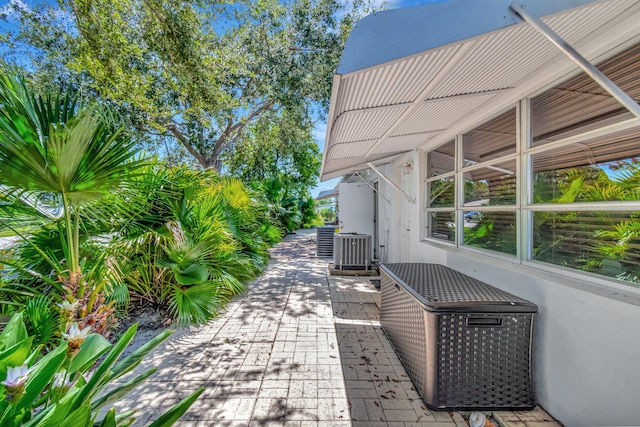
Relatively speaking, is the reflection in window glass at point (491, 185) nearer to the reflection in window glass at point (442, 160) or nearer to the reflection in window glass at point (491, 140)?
the reflection in window glass at point (491, 140)

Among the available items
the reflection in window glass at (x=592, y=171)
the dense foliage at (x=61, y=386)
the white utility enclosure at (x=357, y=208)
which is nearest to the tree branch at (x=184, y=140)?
the white utility enclosure at (x=357, y=208)

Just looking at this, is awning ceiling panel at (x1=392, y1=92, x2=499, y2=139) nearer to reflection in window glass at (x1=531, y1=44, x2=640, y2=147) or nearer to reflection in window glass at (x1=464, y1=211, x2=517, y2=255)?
reflection in window glass at (x1=531, y1=44, x2=640, y2=147)

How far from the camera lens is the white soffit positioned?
1.48 metres

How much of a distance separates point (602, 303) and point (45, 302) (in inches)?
180

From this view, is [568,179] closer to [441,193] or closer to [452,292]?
[452,292]

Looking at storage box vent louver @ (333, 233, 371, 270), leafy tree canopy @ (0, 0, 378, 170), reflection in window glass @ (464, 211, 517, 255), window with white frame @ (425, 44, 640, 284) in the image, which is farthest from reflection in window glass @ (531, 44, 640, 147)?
leafy tree canopy @ (0, 0, 378, 170)

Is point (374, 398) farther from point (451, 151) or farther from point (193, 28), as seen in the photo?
point (193, 28)

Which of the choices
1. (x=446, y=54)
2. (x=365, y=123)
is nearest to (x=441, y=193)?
(x=365, y=123)

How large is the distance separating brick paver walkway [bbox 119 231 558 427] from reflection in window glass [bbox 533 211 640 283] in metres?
1.25

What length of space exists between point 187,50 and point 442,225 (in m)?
6.44

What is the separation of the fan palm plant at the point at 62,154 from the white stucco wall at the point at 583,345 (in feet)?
12.3

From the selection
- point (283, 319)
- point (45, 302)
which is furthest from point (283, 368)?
point (45, 302)

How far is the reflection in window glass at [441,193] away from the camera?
438 centimetres

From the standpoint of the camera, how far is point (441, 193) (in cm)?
474
